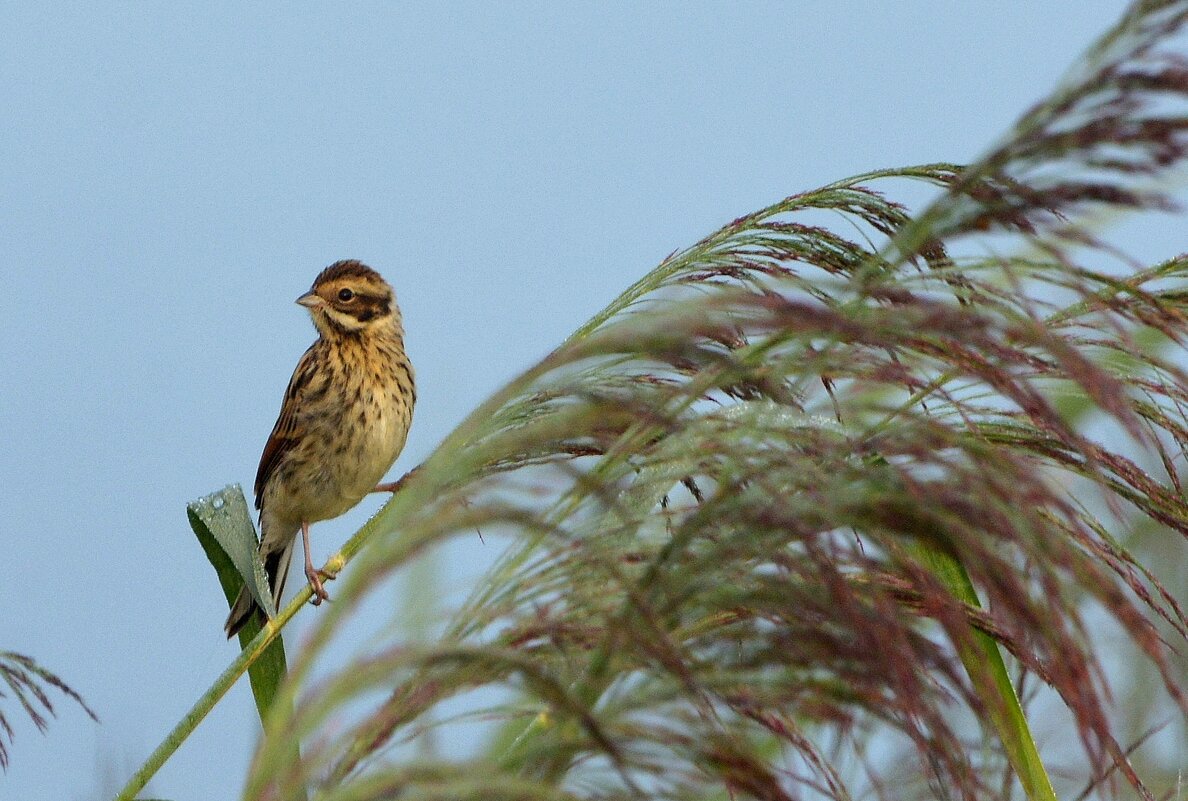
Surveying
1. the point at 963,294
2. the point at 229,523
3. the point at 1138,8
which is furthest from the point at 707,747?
the point at 229,523

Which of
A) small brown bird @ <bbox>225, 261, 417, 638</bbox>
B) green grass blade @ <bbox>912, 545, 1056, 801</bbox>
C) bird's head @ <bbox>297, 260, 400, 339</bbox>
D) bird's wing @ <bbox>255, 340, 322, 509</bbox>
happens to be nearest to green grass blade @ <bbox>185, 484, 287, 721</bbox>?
green grass blade @ <bbox>912, 545, 1056, 801</bbox>

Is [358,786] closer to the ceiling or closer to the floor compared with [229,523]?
closer to the floor

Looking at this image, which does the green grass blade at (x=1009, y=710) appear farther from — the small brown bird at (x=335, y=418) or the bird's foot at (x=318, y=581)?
the small brown bird at (x=335, y=418)

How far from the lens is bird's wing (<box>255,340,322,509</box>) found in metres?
4.73

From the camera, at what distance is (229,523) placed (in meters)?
2.60

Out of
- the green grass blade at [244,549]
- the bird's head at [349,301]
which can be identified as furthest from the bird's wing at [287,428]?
the green grass blade at [244,549]

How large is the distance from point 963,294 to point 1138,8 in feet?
2.01

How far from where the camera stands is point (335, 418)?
4.62 m

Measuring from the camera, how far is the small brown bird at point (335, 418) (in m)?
4.61

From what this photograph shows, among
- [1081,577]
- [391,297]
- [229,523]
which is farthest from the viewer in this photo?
[391,297]

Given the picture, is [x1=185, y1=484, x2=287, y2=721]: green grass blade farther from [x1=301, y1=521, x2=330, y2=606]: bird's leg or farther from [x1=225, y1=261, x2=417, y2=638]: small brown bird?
[x1=225, y1=261, x2=417, y2=638]: small brown bird

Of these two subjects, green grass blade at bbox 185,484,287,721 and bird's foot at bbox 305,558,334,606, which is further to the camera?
bird's foot at bbox 305,558,334,606

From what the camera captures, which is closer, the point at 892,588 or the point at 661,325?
the point at 661,325

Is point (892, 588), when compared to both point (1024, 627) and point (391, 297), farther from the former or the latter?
point (391, 297)
